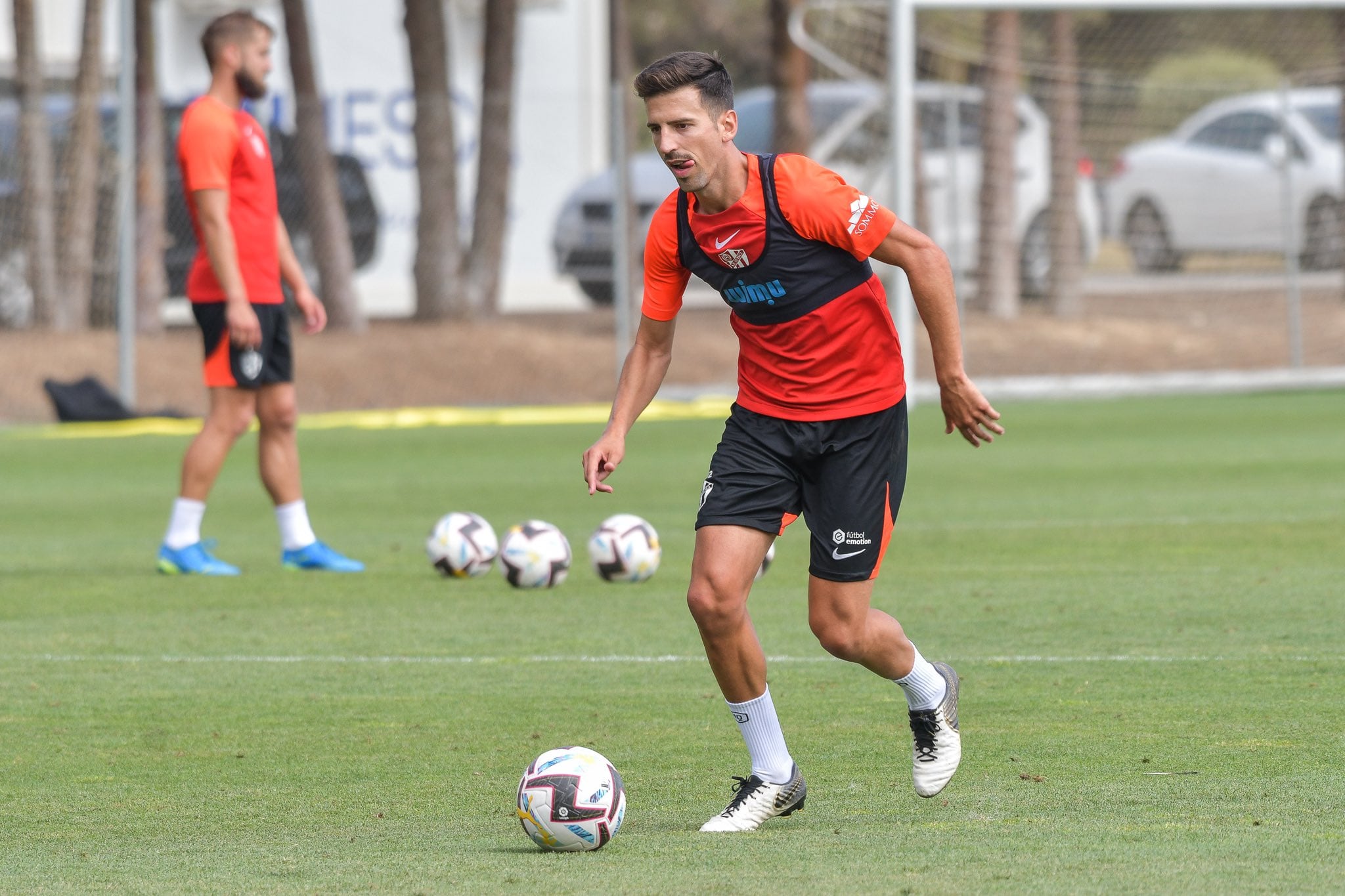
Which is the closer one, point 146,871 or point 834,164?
point 146,871

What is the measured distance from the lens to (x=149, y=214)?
20547 millimetres

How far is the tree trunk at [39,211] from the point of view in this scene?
20078 mm

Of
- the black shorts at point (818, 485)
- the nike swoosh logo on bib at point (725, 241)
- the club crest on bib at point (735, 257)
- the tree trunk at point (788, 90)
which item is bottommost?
the black shorts at point (818, 485)

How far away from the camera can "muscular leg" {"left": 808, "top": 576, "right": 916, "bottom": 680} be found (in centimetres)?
497

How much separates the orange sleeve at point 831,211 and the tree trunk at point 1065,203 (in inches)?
679

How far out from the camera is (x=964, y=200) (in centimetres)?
2247

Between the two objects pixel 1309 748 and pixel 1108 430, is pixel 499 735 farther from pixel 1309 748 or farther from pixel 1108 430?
pixel 1108 430

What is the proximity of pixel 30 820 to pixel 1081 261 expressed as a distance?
18.4 metres

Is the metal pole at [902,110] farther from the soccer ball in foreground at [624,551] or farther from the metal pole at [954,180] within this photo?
the soccer ball in foreground at [624,551]

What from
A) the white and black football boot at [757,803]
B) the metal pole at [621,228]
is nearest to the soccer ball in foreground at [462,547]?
the white and black football boot at [757,803]

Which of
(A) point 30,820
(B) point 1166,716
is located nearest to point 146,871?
(A) point 30,820

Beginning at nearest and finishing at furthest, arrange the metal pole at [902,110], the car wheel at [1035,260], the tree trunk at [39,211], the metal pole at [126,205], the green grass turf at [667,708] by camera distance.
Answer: the green grass turf at [667,708] → the metal pole at [902,110] → the metal pole at [126,205] → the tree trunk at [39,211] → the car wheel at [1035,260]

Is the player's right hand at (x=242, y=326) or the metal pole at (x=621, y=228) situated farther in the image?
the metal pole at (x=621, y=228)

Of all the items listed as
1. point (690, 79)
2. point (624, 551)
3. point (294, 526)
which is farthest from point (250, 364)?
point (690, 79)
